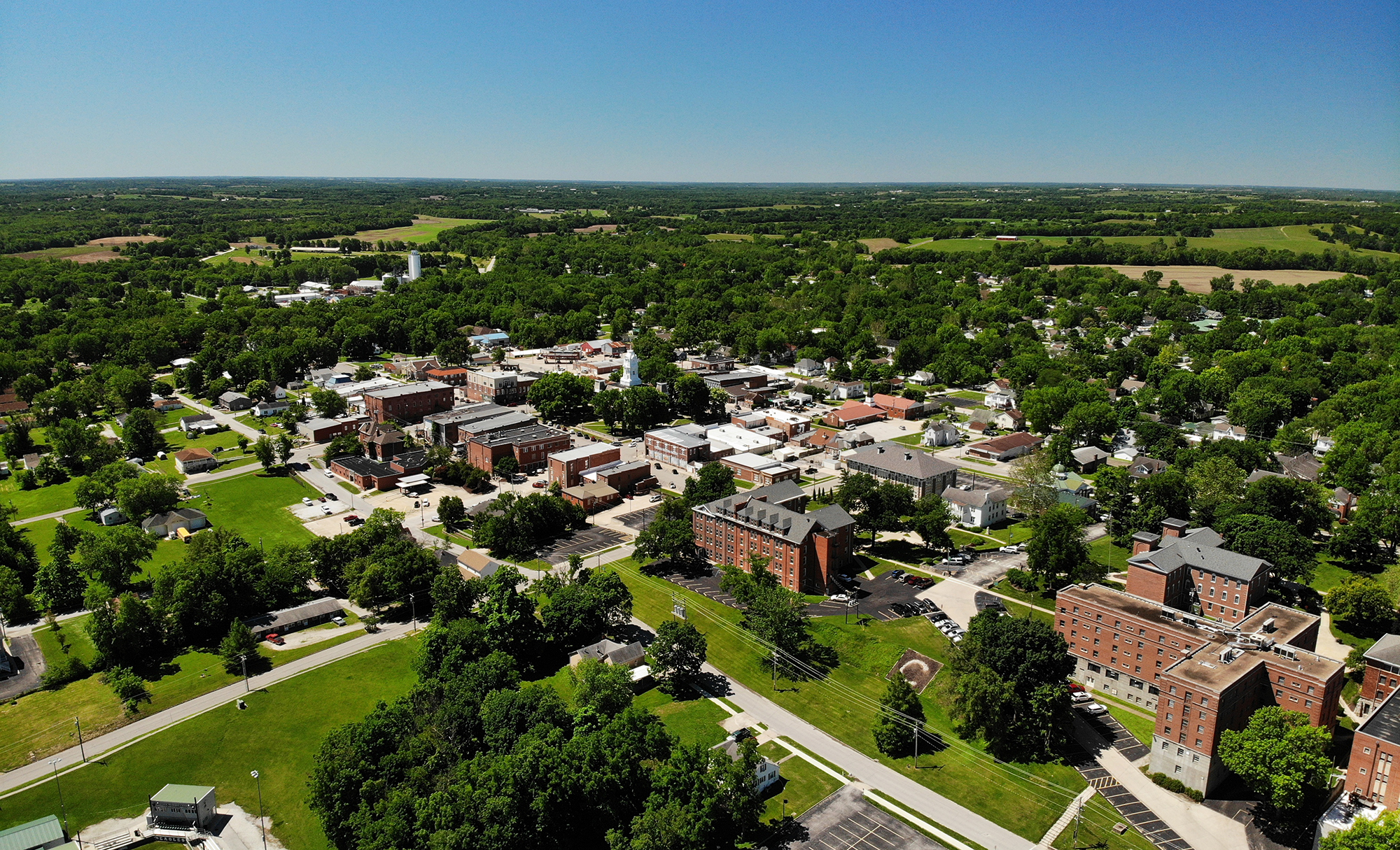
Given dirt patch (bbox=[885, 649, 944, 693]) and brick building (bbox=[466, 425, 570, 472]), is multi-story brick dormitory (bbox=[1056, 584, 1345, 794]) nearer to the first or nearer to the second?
dirt patch (bbox=[885, 649, 944, 693])

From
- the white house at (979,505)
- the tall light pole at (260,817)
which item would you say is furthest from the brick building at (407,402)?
the white house at (979,505)

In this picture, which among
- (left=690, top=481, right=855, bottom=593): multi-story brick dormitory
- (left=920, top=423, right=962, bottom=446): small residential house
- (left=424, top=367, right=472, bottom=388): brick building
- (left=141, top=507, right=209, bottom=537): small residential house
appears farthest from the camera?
(left=424, top=367, right=472, bottom=388): brick building

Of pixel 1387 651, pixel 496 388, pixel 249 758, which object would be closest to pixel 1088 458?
pixel 1387 651

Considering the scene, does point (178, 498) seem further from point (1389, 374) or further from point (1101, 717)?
point (1389, 374)

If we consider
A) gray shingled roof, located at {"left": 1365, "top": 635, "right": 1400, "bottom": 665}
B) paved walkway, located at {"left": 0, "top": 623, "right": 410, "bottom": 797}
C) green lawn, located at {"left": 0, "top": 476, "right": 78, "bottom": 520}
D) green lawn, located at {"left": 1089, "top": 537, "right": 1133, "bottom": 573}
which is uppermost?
gray shingled roof, located at {"left": 1365, "top": 635, "right": 1400, "bottom": 665}

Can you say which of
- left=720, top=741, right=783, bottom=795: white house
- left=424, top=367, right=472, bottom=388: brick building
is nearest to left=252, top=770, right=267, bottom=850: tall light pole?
left=720, top=741, right=783, bottom=795: white house

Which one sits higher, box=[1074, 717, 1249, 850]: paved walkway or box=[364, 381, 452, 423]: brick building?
box=[364, 381, 452, 423]: brick building

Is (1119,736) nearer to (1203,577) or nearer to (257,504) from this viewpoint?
(1203,577)
